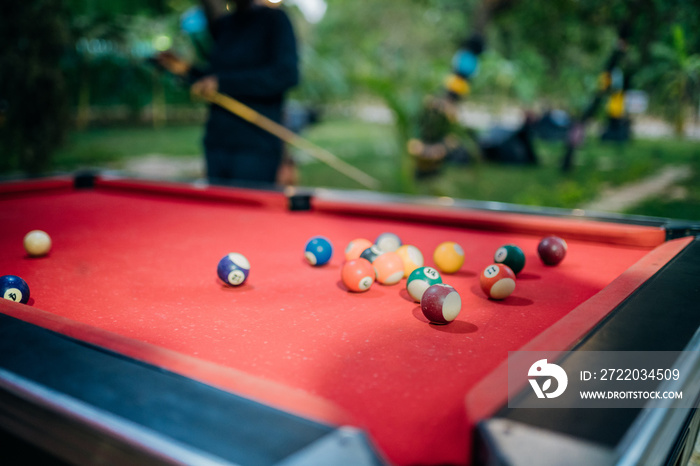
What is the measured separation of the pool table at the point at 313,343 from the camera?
581mm

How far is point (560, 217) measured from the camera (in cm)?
184

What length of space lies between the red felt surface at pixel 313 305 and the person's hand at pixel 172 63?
135 centimetres

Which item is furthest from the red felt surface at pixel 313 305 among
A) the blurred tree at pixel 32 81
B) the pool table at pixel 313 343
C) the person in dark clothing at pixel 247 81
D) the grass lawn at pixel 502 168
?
the blurred tree at pixel 32 81

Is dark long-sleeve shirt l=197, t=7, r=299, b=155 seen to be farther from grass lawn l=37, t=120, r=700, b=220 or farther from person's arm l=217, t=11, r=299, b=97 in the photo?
grass lawn l=37, t=120, r=700, b=220

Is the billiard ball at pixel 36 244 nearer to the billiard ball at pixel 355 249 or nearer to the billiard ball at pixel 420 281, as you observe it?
the billiard ball at pixel 355 249

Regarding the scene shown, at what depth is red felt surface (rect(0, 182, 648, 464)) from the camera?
2.49 feet

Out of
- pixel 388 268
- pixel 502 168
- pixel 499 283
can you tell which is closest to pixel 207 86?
pixel 388 268

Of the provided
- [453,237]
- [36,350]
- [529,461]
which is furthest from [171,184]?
[529,461]

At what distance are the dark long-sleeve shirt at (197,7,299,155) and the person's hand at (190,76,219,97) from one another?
1.2 inches

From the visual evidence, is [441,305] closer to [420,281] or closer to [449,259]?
[420,281]

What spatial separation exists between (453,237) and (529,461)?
1.33m

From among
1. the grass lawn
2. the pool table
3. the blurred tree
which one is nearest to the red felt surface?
the pool table

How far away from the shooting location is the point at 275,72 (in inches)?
112

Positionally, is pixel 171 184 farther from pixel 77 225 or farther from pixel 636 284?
pixel 636 284
